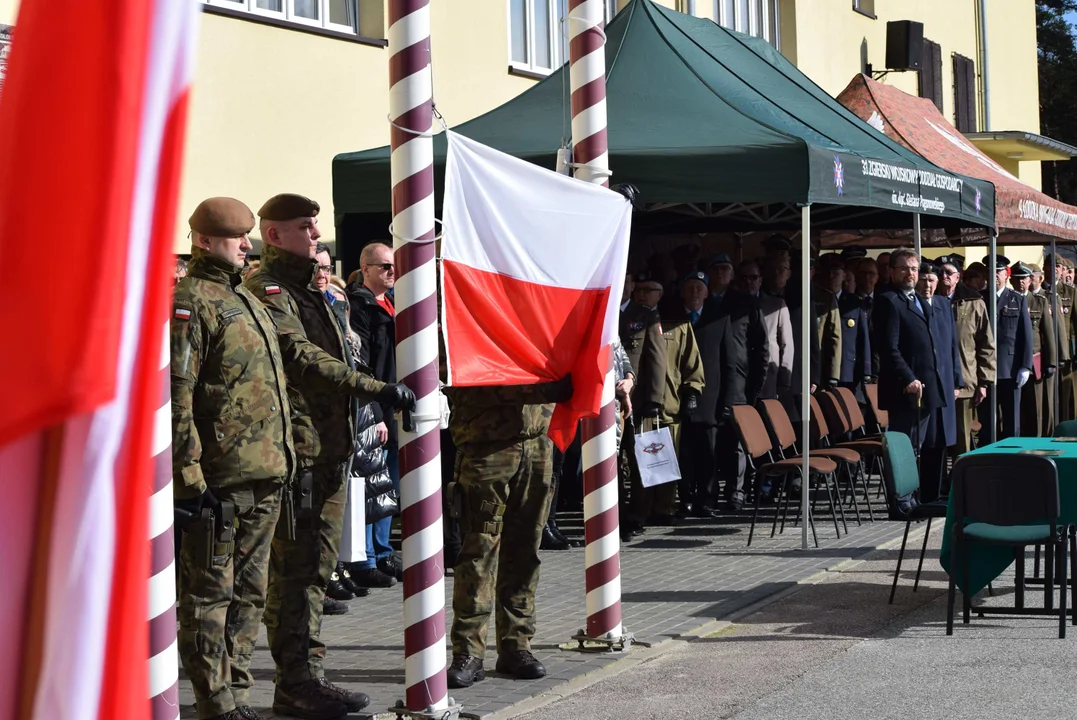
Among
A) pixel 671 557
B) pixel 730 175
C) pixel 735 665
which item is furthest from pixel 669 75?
pixel 735 665

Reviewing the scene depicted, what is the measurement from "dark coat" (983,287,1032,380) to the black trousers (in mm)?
5138

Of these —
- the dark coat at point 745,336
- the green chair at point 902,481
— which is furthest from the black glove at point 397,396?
the dark coat at point 745,336

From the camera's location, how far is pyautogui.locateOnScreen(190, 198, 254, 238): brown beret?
203 inches

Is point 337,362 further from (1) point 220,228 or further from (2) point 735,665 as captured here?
(2) point 735,665

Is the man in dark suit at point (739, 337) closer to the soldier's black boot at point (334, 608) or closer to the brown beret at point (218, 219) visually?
the soldier's black boot at point (334, 608)

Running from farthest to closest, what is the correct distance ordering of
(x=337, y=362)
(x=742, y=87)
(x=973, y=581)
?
(x=742, y=87)
(x=973, y=581)
(x=337, y=362)

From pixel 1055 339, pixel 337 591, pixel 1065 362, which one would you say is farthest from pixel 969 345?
pixel 337 591

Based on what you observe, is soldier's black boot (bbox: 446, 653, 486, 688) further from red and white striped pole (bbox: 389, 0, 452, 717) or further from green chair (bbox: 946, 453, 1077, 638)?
green chair (bbox: 946, 453, 1077, 638)

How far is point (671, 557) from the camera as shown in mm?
10094

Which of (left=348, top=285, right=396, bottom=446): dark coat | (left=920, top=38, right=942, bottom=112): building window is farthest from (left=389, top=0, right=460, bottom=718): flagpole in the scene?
(left=920, top=38, right=942, bottom=112): building window

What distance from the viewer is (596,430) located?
23.7 ft

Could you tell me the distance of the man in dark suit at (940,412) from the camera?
12344 millimetres

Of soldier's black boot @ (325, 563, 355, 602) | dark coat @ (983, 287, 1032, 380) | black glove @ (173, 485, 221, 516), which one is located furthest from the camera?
dark coat @ (983, 287, 1032, 380)

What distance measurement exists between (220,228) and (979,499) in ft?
13.2
